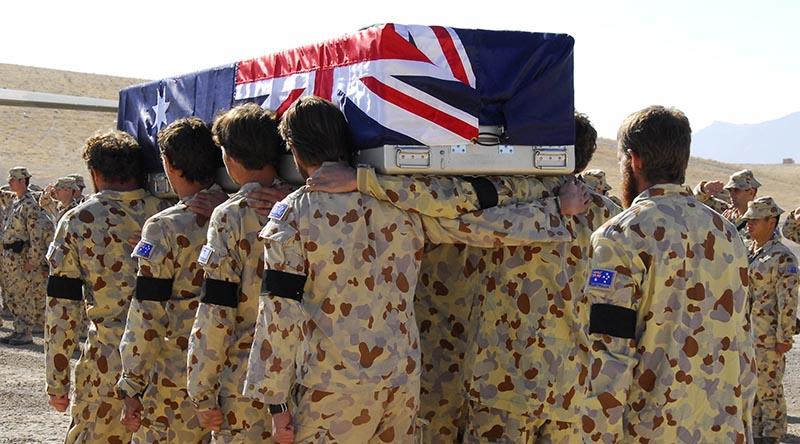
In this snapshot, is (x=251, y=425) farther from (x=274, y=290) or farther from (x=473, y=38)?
(x=473, y=38)

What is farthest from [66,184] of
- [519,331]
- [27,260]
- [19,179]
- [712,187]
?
[519,331]

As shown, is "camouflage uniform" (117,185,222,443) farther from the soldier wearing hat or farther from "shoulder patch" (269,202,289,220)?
the soldier wearing hat

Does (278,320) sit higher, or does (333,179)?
(333,179)

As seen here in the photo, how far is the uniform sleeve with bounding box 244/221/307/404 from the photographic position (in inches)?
143

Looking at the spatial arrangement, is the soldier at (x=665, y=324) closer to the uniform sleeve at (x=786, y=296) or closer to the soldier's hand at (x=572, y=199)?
the soldier's hand at (x=572, y=199)

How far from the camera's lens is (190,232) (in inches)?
182

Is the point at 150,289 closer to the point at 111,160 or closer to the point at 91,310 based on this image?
the point at 91,310

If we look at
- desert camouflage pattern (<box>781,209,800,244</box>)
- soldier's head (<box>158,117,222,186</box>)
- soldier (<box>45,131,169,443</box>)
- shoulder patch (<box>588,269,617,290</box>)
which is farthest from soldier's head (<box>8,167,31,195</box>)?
shoulder patch (<box>588,269,617,290</box>)

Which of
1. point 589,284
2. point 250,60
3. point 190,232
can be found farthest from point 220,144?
point 589,284

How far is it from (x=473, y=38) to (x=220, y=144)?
123 centimetres

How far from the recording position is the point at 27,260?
13.7m

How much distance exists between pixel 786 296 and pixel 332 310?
554 cm

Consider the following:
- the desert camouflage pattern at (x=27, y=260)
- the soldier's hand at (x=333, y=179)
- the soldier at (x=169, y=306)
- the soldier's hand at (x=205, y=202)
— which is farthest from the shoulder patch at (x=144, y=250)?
the desert camouflage pattern at (x=27, y=260)

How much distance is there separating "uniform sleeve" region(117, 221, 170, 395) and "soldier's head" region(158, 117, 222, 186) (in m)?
0.36
